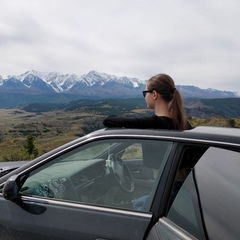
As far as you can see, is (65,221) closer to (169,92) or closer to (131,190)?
(131,190)

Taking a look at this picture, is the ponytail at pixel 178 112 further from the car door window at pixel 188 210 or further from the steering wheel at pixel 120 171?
the car door window at pixel 188 210

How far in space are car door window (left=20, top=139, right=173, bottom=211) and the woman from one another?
0.25 meters

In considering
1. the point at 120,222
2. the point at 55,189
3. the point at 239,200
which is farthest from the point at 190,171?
the point at 55,189

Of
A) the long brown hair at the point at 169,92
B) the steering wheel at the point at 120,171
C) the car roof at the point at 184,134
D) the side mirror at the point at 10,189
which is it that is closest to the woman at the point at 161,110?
the long brown hair at the point at 169,92

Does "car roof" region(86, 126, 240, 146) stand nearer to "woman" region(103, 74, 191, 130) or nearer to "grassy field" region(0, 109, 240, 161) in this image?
"woman" region(103, 74, 191, 130)

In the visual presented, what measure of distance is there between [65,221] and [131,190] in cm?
52

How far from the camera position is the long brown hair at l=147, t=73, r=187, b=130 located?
107 inches

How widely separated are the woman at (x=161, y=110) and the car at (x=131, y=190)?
21cm

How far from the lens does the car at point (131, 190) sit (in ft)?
5.69

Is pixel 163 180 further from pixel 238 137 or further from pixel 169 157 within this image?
pixel 238 137

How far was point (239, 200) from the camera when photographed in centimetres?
169

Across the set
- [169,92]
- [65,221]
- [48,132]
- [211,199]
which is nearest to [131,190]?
[65,221]

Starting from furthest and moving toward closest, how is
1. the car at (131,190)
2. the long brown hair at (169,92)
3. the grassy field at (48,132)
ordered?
the grassy field at (48,132), the long brown hair at (169,92), the car at (131,190)

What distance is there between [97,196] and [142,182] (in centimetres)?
35
